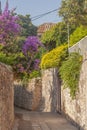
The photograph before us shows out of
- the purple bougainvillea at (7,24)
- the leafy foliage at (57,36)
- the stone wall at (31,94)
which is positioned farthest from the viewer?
the leafy foliage at (57,36)

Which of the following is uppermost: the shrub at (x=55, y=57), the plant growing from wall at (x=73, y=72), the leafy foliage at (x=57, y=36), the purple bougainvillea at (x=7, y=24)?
the leafy foliage at (x=57, y=36)

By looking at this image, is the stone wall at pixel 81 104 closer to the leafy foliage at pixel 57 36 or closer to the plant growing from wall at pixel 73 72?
the plant growing from wall at pixel 73 72

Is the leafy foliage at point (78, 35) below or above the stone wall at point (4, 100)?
above

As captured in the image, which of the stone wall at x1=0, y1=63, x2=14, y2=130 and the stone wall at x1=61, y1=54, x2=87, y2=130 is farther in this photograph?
the stone wall at x1=61, y1=54, x2=87, y2=130

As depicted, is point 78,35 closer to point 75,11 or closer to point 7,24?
point 75,11

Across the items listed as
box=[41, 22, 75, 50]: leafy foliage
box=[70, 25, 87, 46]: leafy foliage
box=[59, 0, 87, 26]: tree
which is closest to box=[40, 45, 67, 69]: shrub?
box=[70, 25, 87, 46]: leafy foliage

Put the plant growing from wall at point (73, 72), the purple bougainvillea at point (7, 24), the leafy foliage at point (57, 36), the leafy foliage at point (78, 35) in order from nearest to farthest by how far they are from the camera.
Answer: the plant growing from wall at point (73, 72) < the purple bougainvillea at point (7, 24) < the leafy foliage at point (78, 35) < the leafy foliage at point (57, 36)

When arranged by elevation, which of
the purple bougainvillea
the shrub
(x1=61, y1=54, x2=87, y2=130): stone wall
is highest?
the purple bougainvillea

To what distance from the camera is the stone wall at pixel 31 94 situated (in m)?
23.6

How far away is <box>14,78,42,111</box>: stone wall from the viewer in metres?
23.6

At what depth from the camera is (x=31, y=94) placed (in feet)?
77.5

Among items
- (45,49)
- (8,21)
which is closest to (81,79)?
(8,21)

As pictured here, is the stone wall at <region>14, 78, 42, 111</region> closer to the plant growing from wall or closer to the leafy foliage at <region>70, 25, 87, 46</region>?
the leafy foliage at <region>70, 25, 87, 46</region>

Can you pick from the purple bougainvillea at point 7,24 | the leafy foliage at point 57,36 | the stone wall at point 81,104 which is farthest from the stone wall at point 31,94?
the stone wall at point 81,104
